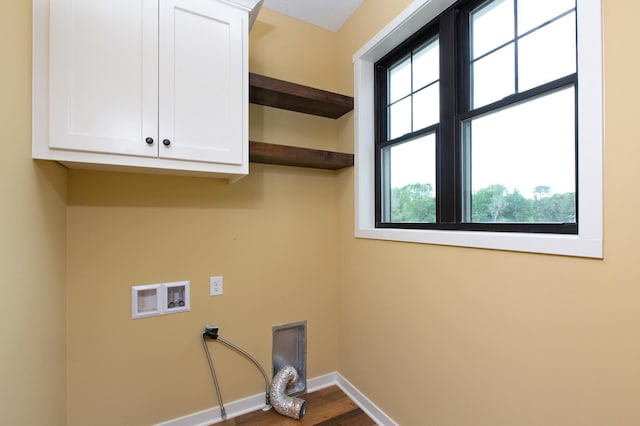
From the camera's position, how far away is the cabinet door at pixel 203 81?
4.42 ft

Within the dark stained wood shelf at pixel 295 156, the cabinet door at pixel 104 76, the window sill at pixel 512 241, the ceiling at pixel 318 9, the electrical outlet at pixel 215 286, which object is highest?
the ceiling at pixel 318 9

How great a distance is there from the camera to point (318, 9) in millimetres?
2012

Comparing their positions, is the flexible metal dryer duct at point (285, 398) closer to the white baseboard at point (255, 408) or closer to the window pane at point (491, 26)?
the white baseboard at point (255, 408)

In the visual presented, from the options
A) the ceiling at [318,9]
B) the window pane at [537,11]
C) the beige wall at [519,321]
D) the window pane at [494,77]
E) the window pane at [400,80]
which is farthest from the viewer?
the ceiling at [318,9]

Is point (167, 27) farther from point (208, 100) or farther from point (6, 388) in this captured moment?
point (6, 388)

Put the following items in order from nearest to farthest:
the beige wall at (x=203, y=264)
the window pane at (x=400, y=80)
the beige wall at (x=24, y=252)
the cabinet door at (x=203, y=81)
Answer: the beige wall at (x=24, y=252)
the cabinet door at (x=203, y=81)
the beige wall at (x=203, y=264)
the window pane at (x=400, y=80)

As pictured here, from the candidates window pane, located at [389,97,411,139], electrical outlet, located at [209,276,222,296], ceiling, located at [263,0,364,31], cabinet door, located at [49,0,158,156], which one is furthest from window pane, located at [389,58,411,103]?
electrical outlet, located at [209,276,222,296]

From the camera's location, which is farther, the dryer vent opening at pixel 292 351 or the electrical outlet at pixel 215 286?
the dryer vent opening at pixel 292 351

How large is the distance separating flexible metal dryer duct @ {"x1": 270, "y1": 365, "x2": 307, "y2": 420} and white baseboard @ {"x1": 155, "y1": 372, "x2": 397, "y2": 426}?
0.14 metres

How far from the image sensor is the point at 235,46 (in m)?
1.50

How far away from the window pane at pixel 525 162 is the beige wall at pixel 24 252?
71.8 inches

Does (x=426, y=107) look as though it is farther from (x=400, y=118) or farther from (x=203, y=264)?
(x=203, y=264)

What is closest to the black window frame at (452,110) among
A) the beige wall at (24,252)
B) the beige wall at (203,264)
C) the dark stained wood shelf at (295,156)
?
the dark stained wood shelf at (295,156)

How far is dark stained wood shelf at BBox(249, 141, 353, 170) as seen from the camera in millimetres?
1691
